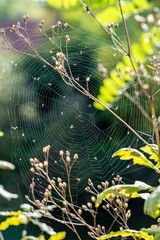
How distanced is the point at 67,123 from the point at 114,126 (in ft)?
2.10

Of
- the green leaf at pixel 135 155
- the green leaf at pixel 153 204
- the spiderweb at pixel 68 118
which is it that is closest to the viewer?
the green leaf at pixel 153 204

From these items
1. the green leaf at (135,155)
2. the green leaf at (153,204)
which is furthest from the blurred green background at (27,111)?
the green leaf at (153,204)

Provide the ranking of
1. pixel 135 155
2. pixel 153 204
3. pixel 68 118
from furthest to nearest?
pixel 68 118
pixel 135 155
pixel 153 204

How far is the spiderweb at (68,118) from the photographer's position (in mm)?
2793

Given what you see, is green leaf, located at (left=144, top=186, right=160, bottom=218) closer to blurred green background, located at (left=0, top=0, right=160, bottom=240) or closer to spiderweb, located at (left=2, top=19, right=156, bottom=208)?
spiderweb, located at (left=2, top=19, right=156, bottom=208)

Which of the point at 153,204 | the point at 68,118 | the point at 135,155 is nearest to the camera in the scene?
the point at 153,204

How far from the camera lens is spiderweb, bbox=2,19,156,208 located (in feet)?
9.16

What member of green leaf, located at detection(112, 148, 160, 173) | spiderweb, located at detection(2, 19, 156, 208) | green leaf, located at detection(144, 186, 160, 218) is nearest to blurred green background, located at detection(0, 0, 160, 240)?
spiderweb, located at detection(2, 19, 156, 208)

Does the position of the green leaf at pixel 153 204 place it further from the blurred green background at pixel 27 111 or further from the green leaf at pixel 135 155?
the blurred green background at pixel 27 111

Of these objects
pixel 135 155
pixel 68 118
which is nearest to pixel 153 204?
pixel 135 155

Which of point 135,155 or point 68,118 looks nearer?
point 135,155

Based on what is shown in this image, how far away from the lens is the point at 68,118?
3217mm

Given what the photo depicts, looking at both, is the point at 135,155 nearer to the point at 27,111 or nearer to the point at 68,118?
the point at 68,118

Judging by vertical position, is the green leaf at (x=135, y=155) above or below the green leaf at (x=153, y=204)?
above
